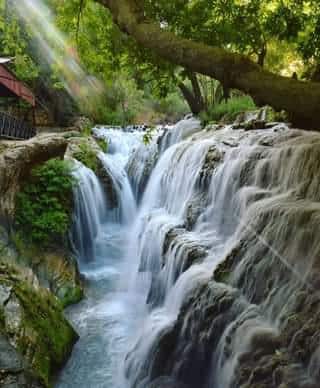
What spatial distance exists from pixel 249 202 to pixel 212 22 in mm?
2882

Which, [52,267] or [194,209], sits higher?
[194,209]

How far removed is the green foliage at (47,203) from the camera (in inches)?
356

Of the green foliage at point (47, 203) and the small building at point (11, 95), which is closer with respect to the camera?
the green foliage at point (47, 203)

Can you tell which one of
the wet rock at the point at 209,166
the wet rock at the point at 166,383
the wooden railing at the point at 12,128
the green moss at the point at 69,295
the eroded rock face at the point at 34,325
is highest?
the wooden railing at the point at 12,128

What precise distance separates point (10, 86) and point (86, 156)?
14.7 ft

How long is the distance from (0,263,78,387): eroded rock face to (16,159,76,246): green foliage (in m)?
2.65

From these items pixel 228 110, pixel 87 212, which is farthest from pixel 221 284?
pixel 228 110

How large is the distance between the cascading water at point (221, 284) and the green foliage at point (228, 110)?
437 cm

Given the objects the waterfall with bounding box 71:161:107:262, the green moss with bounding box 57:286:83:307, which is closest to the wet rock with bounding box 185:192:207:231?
the green moss with bounding box 57:286:83:307

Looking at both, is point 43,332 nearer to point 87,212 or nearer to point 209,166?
point 209,166

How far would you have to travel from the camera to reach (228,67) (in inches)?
125

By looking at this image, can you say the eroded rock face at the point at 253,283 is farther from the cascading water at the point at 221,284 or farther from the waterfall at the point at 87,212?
the waterfall at the point at 87,212

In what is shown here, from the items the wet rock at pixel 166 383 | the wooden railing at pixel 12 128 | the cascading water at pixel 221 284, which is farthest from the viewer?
the wooden railing at pixel 12 128

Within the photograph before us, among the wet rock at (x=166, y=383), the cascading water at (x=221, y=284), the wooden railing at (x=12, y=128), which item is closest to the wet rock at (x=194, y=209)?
the cascading water at (x=221, y=284)
